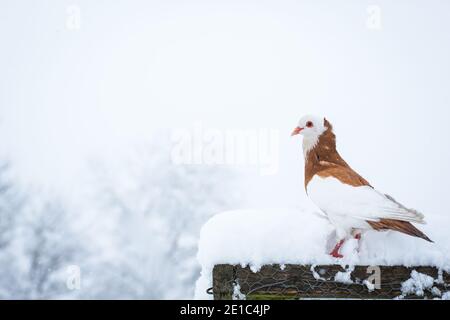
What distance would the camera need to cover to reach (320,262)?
2.26 m

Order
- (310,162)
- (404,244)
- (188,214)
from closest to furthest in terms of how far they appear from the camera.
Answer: (404,244), (310,162), (188,214)

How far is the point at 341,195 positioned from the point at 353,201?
7 centimetres

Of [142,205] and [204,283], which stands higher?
[142,205]

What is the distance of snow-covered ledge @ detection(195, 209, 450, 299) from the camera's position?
224cm

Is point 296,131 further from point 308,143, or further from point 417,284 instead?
point 417,284

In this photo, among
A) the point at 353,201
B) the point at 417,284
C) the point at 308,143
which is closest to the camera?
the point at 417,284

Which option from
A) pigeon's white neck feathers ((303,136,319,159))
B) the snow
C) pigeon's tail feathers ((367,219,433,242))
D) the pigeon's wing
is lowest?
the snow

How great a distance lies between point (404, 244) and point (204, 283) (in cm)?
105

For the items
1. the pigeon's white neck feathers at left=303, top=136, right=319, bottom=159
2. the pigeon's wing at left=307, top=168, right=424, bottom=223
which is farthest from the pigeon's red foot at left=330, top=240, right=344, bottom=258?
the pigeon's white neck feathers at left=303, top=136, right=319, bottom=159

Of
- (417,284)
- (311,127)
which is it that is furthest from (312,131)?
(417,284)

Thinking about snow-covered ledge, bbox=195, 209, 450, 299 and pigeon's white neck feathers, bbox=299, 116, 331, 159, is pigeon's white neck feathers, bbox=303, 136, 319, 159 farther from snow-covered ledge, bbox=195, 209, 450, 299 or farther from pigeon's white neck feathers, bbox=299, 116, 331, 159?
snow-covered ledge, bbox=195, 209, 450, 299
